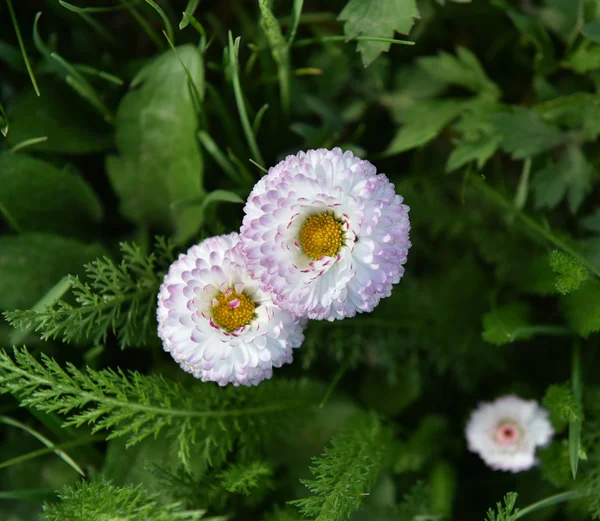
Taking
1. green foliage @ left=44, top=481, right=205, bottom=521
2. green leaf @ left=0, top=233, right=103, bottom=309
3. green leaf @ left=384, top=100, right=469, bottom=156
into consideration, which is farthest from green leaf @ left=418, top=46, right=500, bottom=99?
green foliage @ left=44, top=481, right=205, bottom=521

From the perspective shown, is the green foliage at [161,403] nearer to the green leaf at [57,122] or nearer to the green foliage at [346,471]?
the green foliage at [346,471]

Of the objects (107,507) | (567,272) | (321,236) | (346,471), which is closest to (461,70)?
(567,272)

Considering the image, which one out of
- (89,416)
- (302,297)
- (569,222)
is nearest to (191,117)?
(302,297)

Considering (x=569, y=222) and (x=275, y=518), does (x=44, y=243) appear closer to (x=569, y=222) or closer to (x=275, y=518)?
(x=275, y=518)

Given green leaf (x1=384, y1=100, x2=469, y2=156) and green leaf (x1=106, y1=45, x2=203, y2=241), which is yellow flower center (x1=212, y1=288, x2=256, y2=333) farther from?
green leaf (x1=384, y1=100, x2=469, y2=156)

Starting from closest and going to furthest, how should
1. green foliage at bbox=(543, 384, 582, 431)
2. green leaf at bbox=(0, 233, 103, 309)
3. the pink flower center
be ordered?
green foliage at bbox=(543, 384, 582, 431) < green leaf at bbox=(0, 233, 103, 309) < the pink flower center
